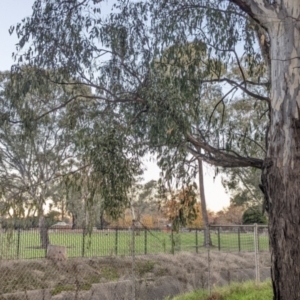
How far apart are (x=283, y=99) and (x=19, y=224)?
506cm

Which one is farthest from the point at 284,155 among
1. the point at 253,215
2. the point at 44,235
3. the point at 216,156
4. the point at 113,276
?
the point at 253,215

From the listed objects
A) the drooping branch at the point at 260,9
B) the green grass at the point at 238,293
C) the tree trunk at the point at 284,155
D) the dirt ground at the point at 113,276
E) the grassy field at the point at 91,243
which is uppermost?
the drooping branch at the point at 260,9

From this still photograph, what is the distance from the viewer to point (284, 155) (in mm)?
5750

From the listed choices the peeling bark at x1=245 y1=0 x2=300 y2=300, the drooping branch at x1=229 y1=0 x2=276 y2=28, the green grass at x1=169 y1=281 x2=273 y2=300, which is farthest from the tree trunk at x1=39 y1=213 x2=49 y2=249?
the drooping branch at x1=229 y1=0 x2=276 y2=28

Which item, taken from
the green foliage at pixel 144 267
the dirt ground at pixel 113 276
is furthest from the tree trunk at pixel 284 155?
the green foliage at pixel 144 267

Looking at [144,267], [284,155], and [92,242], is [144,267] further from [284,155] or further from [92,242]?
[284,155]

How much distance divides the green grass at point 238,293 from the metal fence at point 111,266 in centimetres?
24

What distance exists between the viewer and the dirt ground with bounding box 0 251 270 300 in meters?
8.45

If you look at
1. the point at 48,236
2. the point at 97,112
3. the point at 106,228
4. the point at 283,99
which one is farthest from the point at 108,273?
the point at 283,99

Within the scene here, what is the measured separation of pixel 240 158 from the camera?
8070mm

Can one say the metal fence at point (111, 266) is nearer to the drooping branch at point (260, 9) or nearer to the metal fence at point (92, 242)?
the metal fence at point (92, 242)

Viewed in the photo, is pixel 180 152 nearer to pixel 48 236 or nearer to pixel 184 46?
pixel 184 46

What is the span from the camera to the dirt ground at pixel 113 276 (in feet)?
27.7

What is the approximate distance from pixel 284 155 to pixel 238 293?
4.69 m
